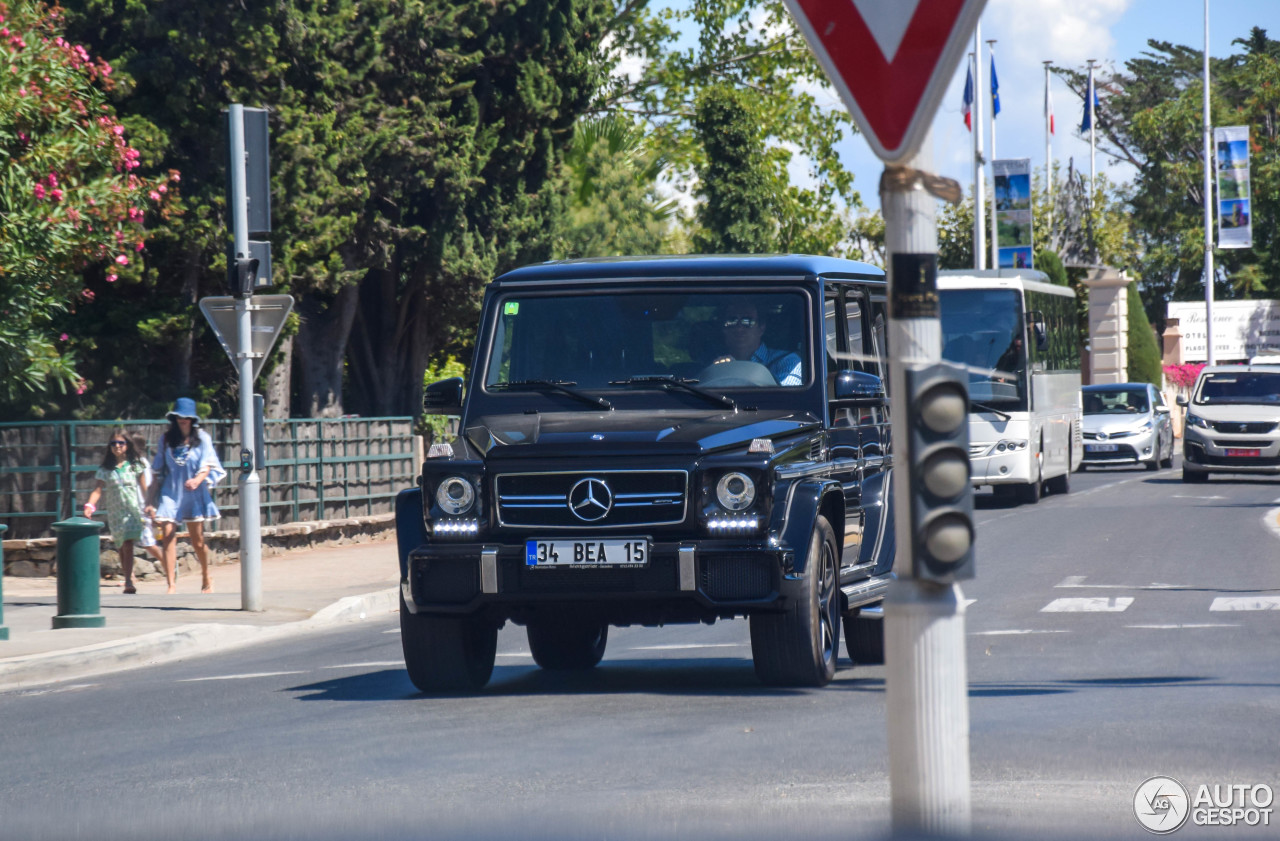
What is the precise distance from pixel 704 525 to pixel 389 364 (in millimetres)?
20023

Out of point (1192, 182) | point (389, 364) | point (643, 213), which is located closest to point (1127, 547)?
point (389, 364)

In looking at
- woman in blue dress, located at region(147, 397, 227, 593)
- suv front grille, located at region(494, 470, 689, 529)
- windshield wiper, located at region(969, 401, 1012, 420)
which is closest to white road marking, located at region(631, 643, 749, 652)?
suv front grille, located at region(494, 470, 689, 529)

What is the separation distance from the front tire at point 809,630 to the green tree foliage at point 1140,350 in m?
55.0

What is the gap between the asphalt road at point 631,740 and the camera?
5848mm

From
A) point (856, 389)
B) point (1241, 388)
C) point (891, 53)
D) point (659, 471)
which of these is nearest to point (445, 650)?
point (659, 471)

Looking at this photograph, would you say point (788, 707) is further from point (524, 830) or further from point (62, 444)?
point (62, 444)

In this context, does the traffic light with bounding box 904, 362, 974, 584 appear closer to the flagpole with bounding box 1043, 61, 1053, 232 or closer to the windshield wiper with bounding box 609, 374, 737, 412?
the windshield wiper with bounding box 609, 374, 737, 412

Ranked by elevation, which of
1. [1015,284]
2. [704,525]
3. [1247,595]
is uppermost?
[1015,284]

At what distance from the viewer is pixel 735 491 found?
27.1 ft

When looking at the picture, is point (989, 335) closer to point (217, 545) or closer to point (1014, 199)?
point (217, 545)

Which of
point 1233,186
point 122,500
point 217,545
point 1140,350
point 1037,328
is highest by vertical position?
point 1233,186

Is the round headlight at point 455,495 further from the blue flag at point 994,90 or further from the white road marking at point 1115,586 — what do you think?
the blue flag at point 994,90

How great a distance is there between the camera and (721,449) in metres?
8.38

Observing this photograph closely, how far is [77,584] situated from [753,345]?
20.9 ft
